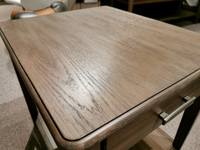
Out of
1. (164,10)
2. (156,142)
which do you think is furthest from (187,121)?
(164,10)

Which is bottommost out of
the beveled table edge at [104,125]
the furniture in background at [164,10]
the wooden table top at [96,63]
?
the furniture in background at [164,10]

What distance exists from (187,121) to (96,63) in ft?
1.68

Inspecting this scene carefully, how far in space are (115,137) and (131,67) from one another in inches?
7.3

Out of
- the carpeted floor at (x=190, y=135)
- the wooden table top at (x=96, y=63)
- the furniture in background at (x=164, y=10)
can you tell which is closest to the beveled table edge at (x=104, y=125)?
the wooden table top at (x=96, y=63)

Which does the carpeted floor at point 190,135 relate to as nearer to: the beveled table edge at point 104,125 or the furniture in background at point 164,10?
the beveled table edge at point 104,125

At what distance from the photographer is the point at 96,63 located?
1.49ft

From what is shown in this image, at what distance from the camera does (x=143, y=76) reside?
1.29 feet

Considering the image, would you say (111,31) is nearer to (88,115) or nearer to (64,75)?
(64,75)

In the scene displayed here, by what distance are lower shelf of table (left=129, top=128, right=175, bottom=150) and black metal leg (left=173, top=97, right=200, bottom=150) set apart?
39 mm

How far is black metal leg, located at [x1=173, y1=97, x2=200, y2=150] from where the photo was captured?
63cm

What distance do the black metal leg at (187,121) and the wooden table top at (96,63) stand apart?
0.82ft

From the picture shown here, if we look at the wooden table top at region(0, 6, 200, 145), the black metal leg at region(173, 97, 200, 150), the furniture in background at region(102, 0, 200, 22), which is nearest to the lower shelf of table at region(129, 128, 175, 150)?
the black metal leg at region(173, 97, 200, 150)

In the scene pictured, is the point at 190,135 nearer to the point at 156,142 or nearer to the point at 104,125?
the point at 156,142

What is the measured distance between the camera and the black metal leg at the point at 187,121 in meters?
0.63
